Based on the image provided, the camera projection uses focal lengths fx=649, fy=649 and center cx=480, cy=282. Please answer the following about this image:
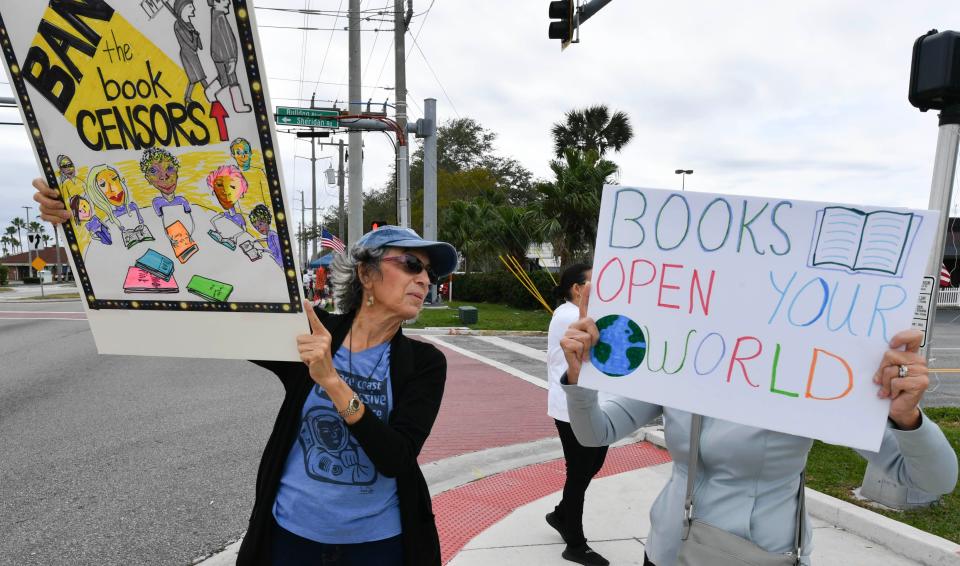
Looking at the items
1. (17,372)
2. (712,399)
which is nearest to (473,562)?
(712,399)

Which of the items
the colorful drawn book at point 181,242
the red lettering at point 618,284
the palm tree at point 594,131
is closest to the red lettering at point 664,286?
the red lettering at point 618,284

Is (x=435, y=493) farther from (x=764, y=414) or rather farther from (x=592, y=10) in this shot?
(x=592, y=10)

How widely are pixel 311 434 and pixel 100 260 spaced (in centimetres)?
81

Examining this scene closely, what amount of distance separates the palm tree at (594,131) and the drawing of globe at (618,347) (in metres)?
32.6

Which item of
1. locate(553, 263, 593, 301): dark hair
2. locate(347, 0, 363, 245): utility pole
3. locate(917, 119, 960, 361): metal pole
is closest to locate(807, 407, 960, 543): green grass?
locate(917, 119, 960, 361): metal pole

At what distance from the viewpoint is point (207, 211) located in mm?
1698

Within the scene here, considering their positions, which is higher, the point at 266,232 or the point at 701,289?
the point at 266,232

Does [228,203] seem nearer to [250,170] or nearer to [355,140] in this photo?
[250,170]

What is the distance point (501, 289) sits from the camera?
1096 inches

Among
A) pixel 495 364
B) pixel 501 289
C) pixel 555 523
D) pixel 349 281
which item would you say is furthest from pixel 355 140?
pixel 349 281

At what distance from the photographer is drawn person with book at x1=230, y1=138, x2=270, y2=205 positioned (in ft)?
5.30

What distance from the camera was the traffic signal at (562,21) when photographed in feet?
27.3

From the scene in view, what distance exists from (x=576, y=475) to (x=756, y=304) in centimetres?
242

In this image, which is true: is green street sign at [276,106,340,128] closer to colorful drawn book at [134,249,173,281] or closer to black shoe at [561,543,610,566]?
black shoe at [561,543,610,566]
